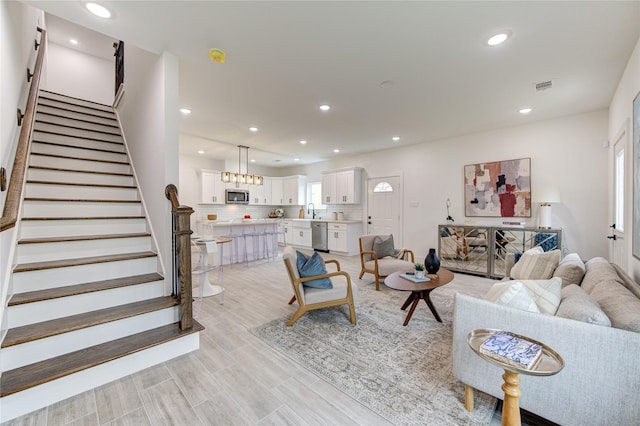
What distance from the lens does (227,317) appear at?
314 cm

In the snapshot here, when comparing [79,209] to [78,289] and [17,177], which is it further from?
[17,177]

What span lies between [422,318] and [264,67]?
3.38 metres

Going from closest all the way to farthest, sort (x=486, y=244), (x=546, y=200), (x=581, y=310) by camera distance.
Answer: (x=581, y=310) < (x=546, y=200) < (x=486, y=244)

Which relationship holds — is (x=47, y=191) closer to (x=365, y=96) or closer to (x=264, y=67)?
(x=264, y=67)

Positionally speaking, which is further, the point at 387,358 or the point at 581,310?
the point at 387,358

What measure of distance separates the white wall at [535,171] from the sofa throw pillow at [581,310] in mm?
3527

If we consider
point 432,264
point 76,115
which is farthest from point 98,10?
point 432,264

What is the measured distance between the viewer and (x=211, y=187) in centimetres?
754

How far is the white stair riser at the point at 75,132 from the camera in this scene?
11.9 feet

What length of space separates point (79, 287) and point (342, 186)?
236 inches

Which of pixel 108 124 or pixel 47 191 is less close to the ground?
pixel 108 124

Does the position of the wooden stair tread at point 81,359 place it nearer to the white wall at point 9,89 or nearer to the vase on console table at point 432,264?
the white wall at point 9,89

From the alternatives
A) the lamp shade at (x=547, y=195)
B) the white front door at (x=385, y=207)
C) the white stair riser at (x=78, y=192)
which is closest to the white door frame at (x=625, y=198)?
the lamp shade at (x=547, y=195)

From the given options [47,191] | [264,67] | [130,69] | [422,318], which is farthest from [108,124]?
[422,318]
